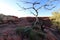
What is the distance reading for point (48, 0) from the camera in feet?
82.1

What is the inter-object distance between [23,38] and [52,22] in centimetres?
1225

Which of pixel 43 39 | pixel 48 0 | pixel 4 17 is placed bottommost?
pixel 43 39

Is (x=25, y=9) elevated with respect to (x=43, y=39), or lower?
elevated

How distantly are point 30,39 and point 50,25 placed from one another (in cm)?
1160

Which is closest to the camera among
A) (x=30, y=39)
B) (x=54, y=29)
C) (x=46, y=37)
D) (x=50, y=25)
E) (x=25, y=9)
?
(x=30, y=39)

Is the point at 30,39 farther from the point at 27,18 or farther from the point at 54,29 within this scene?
the point at 27,18

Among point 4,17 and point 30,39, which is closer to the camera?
point 30,39

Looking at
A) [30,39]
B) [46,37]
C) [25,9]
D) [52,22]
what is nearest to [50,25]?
[52,22]

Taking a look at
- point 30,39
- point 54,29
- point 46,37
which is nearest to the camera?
point 30,39

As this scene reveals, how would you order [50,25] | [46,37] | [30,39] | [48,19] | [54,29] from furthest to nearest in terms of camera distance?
[48,19]
[50,25]
[54,29]
[46,37]
[30,39]

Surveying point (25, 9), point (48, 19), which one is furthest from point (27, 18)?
point (25, 9)

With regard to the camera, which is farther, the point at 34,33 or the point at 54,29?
the point at 54,29

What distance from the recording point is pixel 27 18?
1179 inches

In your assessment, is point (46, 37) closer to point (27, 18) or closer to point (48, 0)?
point (48, 0)
